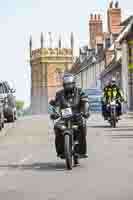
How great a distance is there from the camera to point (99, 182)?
11.9 m

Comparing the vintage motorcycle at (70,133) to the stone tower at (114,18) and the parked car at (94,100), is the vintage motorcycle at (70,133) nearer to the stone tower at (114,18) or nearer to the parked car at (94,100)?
the parked car at (94,100)

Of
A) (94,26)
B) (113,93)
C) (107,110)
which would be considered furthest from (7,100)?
(94,26)

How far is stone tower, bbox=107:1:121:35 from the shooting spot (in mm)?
90938

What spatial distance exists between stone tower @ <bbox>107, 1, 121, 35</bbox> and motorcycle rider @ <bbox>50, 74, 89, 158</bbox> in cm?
7678

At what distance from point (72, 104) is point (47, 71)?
173056 millimetres

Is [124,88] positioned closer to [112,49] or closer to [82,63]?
[112,49]

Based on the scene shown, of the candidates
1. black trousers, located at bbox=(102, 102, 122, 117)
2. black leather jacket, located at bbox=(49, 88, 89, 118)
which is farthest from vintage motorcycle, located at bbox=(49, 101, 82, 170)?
black trousers, located at bbox=(102, 102, 122, 117)

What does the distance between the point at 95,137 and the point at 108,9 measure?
66.8 meters

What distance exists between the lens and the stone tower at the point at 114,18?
90938 millimetres

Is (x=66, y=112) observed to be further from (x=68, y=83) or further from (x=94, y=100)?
(x=94, y=100)

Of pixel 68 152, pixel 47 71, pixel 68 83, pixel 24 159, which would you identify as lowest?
pixel 24 159

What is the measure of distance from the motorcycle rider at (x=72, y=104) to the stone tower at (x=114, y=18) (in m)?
76.8

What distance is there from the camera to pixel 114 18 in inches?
3634

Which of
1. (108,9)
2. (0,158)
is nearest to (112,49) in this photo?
(108,9)
